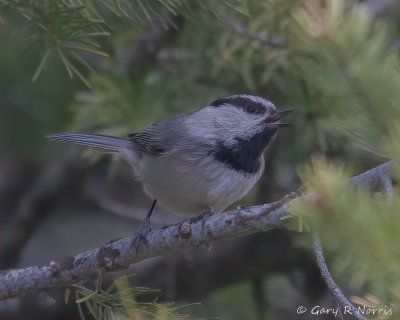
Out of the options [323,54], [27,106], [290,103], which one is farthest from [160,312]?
[27,106]

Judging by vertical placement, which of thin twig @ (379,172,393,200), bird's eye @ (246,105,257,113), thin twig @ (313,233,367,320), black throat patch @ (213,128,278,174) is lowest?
black throat patch @ (213,128,278,174)

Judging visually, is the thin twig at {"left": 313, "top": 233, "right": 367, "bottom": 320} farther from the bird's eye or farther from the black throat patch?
the bird's eye

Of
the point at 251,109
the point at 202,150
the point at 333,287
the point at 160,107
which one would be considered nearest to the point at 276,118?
the point at 251,109

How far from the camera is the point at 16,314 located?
2527mm

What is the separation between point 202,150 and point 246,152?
0.12 m

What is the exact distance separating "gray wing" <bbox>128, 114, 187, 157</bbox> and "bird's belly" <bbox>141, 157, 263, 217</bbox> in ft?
0.35

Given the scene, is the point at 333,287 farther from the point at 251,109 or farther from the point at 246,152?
the point at 251,109

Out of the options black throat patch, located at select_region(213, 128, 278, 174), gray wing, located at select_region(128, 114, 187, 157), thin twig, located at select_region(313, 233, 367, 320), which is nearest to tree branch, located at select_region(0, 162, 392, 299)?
thin twig, located at select_region(313, 233, 367, 320)

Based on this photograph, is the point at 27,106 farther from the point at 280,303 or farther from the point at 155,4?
the point at 155,4

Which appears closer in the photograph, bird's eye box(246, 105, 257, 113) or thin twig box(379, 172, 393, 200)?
thin twig box(379, 172, 393, 200)

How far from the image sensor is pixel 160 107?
7.13 feet

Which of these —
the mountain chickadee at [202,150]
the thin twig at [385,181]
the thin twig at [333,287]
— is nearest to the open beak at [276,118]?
the mountain chickadee at [202,150]

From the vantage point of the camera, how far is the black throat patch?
6.63 feet

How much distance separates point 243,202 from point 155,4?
3.87 ft
